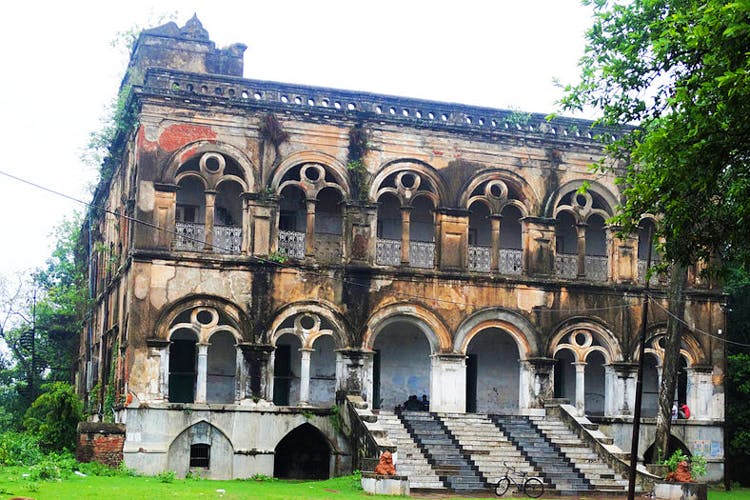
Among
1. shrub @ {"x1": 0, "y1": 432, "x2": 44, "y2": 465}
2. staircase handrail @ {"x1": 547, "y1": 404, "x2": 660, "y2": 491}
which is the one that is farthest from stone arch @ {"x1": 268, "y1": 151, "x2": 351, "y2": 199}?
shrub @ {"x1": 0, "y1": 432, "x2": 44, "y2": 465}

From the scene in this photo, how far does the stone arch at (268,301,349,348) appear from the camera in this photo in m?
27.7

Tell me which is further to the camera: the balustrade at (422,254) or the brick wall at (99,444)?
the balustrade at (422,254)

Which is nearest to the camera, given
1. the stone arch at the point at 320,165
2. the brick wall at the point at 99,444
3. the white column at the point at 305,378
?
the brick wall at the point at 99,444

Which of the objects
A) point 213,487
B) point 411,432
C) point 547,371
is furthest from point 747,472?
point 213,487

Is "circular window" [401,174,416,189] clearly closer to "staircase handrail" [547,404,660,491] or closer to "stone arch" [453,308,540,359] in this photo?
"stone arch" [453,308,540,359]

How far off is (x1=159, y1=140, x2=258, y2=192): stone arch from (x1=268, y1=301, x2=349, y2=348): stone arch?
10.5 feet

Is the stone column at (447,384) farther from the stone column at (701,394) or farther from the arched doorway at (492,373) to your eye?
the stone column at (701,394)

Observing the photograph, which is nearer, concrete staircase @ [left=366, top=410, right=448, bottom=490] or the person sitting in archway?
concrete staircase @ [left=366, top=410, right=448, bottom=490]

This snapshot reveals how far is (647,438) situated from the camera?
30.4m

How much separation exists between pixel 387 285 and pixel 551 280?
4667 millimetres

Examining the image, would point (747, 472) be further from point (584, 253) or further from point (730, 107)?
point (730, 107)

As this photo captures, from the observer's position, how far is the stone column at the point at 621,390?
30.2 metres

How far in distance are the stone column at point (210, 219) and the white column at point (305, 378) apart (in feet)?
11.1

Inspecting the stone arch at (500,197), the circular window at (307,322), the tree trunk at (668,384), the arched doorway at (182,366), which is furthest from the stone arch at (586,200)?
the arched doorway at (182,366)
